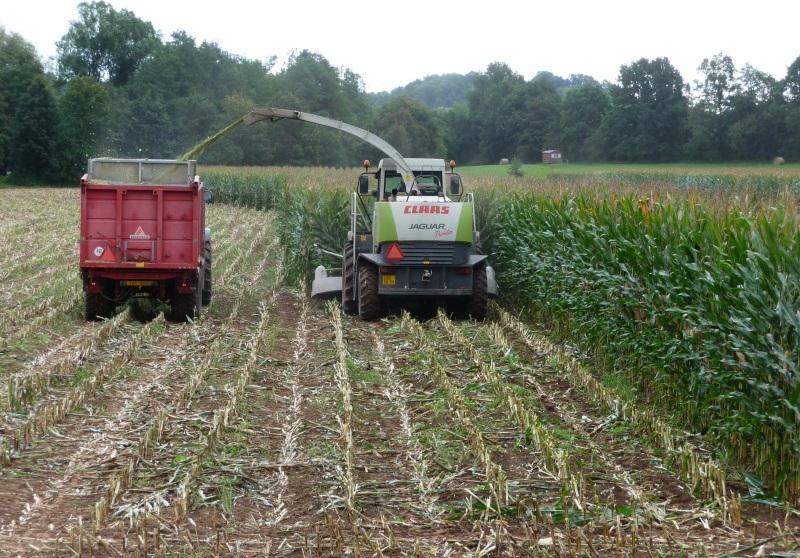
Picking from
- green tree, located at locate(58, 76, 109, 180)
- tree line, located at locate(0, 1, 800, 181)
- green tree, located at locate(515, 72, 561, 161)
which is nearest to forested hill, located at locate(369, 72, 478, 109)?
tree line, located at locate(0, 1, 800, 181)

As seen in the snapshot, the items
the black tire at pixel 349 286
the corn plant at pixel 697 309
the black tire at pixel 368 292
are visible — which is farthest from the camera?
the black tire at pixel 349 286

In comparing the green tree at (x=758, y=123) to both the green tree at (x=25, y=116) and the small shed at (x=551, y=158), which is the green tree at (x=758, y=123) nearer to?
the small shed at (x=551, y=158)

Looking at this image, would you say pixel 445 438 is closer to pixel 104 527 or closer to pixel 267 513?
pixel 267 513

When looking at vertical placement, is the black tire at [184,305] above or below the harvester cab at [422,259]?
below

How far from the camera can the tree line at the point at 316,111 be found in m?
56.7

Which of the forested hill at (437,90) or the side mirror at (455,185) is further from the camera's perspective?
the forested hill at (437,90)

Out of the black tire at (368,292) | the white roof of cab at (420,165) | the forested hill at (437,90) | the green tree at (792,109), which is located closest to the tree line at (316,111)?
the green tree at (792,109)

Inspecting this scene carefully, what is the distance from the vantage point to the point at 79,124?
61.0 meters

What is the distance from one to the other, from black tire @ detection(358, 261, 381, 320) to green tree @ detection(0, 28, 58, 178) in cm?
4965

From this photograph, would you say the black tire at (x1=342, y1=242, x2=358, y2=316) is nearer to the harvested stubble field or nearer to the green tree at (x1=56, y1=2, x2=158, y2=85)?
the harvested stubble field

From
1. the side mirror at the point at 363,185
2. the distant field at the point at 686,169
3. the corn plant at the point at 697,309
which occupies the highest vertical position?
the distant field at the point at 686,169

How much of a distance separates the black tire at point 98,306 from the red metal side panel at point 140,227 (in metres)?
0.66

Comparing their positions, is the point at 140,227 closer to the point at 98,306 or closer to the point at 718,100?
the point at 98,306

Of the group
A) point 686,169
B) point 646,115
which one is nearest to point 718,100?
point 646,115
